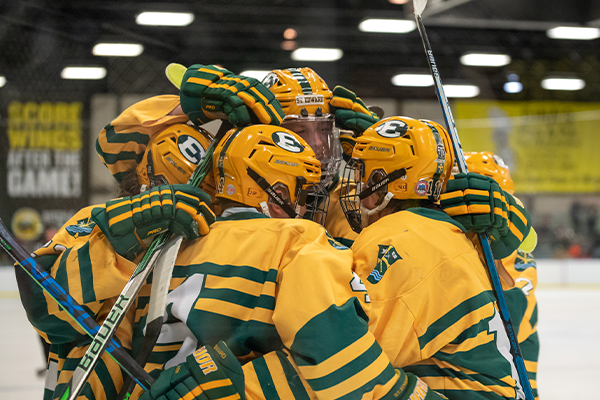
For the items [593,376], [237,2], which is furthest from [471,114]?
[237,2]

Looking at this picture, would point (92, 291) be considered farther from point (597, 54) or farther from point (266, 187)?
point (597, 54)

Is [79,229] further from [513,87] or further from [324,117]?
[513,87]

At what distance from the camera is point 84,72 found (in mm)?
1928

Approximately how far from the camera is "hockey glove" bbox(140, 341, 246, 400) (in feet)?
3.94

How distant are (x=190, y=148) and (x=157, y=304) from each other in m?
0.61

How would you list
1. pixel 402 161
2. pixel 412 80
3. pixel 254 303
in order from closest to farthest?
pixel 254 303, pixel 402 161, pixel 412 80

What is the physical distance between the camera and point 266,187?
1478 millimetres

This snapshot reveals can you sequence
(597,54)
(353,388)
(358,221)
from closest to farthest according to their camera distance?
(353,388) < (358,221) < (597,54)

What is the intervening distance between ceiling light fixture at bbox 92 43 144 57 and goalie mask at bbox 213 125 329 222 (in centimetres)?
64

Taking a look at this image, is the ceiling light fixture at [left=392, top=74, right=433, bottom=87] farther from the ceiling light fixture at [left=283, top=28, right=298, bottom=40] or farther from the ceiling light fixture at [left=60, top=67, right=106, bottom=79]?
the ceiling light fixture at [left=60, top=67, right=106, bottom=79]

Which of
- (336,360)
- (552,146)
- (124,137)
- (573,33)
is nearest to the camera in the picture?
(336,360)

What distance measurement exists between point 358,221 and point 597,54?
6926 millimetres

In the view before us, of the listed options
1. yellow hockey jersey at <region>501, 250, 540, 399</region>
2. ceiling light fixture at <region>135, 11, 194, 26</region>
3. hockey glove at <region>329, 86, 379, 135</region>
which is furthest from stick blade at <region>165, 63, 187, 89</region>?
yellow hockey jersey at <region>501, 250, 540, 399</region>

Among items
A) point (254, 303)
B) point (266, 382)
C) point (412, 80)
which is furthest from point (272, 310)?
point (412, 80)
